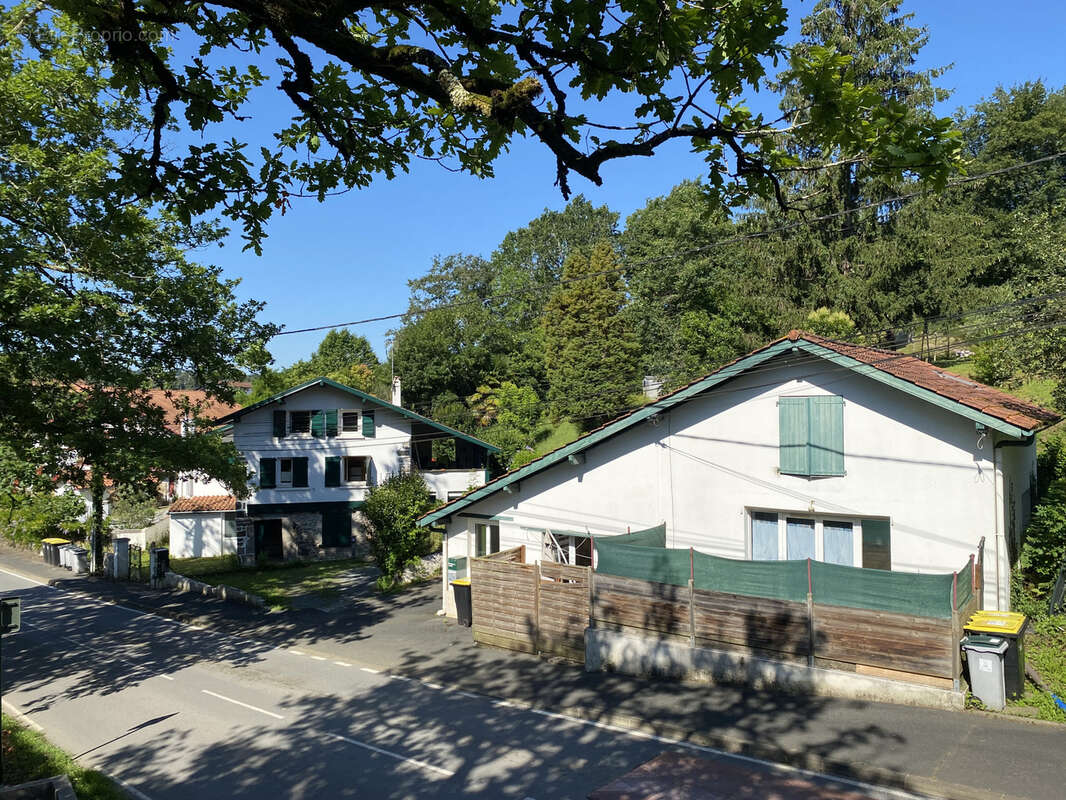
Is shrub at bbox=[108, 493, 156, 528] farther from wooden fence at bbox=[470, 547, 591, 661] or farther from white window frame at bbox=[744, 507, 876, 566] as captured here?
white window frame at bbox=[744, 507, 876, 566]

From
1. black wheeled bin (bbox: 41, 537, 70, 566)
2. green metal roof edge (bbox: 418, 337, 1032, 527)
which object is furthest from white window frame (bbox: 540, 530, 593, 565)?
black wheeled bin (bbox: 41, 537, 70, 566)

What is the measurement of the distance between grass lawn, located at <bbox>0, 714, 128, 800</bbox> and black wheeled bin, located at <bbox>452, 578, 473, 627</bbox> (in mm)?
9215

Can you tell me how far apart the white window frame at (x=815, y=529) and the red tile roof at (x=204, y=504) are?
26399mm

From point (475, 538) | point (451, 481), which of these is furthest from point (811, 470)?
point (451, 481)

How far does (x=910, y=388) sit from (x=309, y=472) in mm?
26870

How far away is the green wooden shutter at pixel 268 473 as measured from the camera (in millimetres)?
32969

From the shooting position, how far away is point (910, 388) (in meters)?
13.6

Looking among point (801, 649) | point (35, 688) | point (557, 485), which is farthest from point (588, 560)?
point (35, 688)

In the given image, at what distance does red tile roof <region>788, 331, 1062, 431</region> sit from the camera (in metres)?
13.1

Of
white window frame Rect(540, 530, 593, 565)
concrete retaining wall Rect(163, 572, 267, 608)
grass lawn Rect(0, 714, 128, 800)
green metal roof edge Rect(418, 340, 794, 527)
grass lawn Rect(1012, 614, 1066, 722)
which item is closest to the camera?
grass lawn Rect(0, 714, 128, 800)

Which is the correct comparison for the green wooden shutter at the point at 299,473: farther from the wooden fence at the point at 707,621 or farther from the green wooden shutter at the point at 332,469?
the wooden fence at the point at 707,621

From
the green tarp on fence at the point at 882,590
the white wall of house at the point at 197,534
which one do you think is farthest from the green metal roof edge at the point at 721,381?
the white wall of house at the point at 197,534

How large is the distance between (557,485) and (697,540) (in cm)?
383

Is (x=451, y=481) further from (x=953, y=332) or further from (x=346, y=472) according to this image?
(x=953, y=332)
